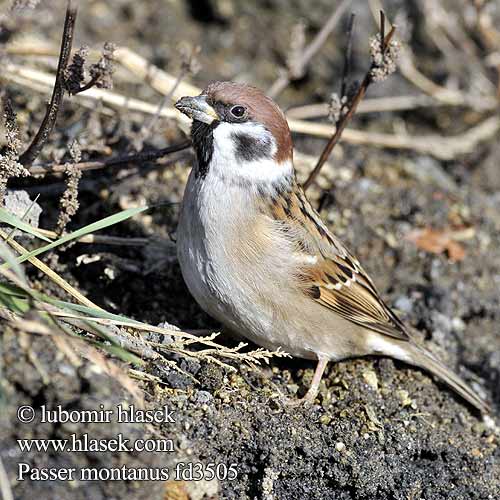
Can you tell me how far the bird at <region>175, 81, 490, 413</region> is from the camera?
3725mm

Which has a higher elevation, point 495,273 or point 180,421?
point 495,273

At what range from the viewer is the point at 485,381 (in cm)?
479

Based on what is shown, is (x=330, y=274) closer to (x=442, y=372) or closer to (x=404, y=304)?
(x=442, y=372)

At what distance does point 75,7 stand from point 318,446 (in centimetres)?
216

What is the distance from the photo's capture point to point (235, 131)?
3744mm

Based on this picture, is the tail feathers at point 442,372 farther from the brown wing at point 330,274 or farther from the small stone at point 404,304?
the small stone at point 404,304

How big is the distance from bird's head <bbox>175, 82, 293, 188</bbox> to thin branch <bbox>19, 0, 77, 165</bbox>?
519mm

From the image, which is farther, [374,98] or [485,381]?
[374,98]

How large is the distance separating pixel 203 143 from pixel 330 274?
939 millimetres

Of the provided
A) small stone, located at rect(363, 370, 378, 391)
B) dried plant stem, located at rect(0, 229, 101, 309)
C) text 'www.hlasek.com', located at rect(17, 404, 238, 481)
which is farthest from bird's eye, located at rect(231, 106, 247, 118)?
small stone, located at rect(363, 370, 378, 391)

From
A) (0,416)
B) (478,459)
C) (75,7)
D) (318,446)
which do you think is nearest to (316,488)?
(318,446)

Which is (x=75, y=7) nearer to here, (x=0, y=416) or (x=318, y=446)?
(x=0, y=416)

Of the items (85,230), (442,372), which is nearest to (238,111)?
(85,230)

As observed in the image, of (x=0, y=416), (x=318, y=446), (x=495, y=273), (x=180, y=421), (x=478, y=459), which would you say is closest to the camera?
(x=0, y=416)
